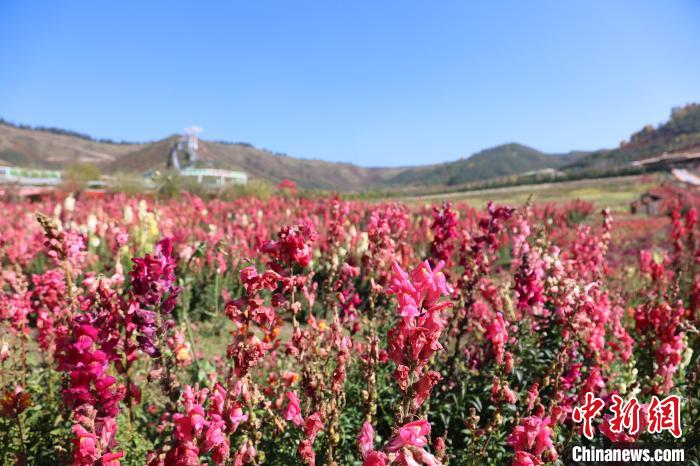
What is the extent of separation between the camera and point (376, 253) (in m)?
3.54

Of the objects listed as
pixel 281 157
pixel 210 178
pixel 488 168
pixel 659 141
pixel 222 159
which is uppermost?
pixel 281 157

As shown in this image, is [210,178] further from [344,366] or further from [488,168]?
[488,168]

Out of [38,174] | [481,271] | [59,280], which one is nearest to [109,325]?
[59,280]

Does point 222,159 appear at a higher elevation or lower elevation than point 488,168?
lower

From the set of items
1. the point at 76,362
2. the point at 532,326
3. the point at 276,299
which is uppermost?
the point at 276,299

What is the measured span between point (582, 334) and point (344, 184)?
186 metres

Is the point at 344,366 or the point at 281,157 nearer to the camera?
the point at 344,366

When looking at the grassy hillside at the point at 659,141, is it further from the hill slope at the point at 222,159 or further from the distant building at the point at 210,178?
the distant building at the point at 210,178

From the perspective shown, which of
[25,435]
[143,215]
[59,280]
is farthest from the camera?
[143,215]

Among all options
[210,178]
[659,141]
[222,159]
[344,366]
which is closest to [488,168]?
[659,141]

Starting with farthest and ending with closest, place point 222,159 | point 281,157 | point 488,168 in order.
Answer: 1. point 281,157
2. point 488,168
3. point 222,159

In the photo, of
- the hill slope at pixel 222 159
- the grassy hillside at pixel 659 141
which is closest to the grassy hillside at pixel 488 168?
the hill slope at pixel 222 159

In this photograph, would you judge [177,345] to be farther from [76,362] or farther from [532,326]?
[532,326]

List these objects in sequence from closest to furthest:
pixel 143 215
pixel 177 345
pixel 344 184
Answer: pixel 177 345 < pixel 143 215 < pixel 344 184
